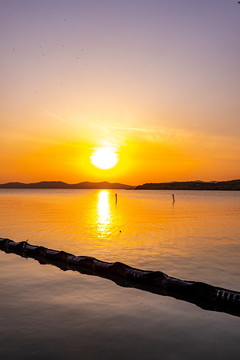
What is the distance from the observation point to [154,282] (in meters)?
15.4

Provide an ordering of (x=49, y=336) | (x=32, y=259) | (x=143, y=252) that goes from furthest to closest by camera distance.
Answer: (x=143, y=252), (x=32, y=259), (x=49, y=336)

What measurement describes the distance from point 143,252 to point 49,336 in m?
15.6

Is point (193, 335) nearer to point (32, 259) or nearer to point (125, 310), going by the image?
point (125, 310)

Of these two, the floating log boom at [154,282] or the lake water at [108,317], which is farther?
the floating log boom at [154,282]

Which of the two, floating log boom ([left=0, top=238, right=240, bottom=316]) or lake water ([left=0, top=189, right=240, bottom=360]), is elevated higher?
floating log boom ([left=0, top=238, right=240, bottom=316])

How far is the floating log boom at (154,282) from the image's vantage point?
13039 millimetres

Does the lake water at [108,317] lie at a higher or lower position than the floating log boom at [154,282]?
lower

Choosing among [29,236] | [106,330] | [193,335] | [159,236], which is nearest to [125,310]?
[106,330]

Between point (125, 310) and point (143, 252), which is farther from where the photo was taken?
point (143, 252)

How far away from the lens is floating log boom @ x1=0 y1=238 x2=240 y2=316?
42.8ft

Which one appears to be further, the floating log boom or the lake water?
the floating log boom

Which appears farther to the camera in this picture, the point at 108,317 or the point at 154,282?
the point at 154,282

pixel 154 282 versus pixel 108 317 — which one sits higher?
pixel 154 282

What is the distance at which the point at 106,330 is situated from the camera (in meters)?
10.8
